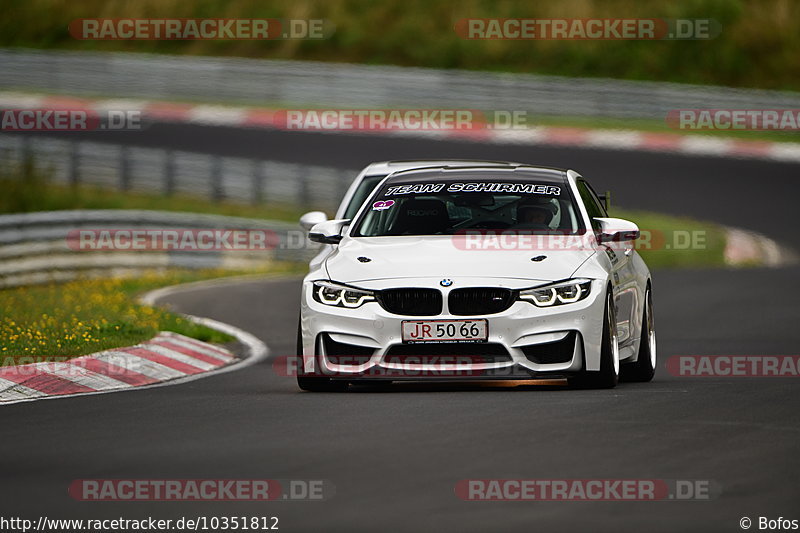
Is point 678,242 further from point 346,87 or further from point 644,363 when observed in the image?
point 644,363

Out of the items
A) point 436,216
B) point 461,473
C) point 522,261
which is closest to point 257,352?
point 436,216

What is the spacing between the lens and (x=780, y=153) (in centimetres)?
3675

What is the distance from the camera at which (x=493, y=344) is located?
36.8ft

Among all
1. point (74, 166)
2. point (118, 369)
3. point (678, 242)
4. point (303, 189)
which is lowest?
point (678, 242)

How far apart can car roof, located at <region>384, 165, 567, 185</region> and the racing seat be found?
289 mm

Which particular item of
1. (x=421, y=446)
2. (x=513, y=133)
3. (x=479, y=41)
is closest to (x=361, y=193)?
(x=421, y=446)

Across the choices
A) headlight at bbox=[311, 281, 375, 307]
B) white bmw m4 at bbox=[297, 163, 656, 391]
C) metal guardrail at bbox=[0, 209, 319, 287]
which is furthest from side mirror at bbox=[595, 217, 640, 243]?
metal guardrail at bbox=[0, 209, 319, 287]

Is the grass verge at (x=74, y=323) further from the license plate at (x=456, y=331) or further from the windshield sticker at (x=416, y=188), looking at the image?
the license plate at (x=456, y=331)

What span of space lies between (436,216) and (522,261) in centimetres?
112

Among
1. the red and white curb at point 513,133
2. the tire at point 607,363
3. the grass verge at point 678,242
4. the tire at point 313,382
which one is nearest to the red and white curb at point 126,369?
the tire at point 313,382

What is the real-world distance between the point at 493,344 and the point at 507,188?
1701 mm

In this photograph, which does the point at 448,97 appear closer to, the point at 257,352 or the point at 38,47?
the point at 38,47

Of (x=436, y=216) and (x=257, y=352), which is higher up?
(x=436, y=216)

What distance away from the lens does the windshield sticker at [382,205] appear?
12664 millimetres
